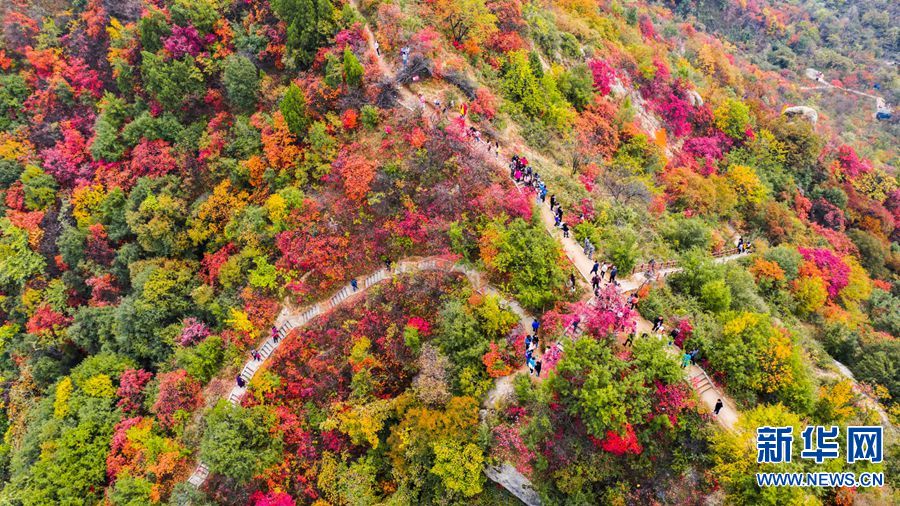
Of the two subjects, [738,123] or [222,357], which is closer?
[222,357]

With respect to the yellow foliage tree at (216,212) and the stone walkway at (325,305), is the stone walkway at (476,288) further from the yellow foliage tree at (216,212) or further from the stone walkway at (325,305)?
the yellow foliage tree at (216,212)

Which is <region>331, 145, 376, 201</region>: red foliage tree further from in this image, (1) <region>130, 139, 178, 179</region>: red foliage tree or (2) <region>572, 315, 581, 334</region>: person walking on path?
(1) <region>130, 139, 178, 179</region>: red foliage tree

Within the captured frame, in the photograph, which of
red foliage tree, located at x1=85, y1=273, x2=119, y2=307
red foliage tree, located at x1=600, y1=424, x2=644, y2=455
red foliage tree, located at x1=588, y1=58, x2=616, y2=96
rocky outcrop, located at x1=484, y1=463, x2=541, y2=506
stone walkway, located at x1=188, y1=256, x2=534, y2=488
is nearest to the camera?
red foliage tree, located at x1=600, y1=424, x2=644, y2=455

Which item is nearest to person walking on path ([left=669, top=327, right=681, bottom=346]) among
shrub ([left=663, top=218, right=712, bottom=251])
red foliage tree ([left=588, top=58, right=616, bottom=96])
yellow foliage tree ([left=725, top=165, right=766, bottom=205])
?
shrub ([left=663, top=218, right=712, bottom=251])

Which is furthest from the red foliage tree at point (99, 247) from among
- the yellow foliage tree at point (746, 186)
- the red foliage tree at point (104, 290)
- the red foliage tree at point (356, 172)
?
the yellow foliage tree at point (746, 186)

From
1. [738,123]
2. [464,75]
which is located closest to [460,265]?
[464,75]

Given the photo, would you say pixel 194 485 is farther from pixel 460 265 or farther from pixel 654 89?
pixel 654 89

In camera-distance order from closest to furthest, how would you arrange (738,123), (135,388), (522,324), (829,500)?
(829,500)
(522,324)
(135,388)
(738,123)

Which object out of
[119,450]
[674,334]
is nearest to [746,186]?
[674,334]

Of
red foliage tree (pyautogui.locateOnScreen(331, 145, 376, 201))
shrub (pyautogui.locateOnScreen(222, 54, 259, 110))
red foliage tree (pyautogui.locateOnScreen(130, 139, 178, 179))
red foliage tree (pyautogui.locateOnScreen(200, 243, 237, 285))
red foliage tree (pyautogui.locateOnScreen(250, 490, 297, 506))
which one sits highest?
shrub (pyautogui.locateOnScreen(222, 54, 259, 110))
